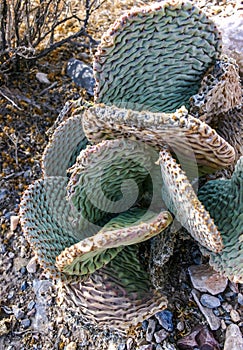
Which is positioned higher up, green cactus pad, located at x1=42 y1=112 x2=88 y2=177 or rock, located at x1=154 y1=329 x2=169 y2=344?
green cactus pad, located at x1=42 y1=112 x2=88 y2=177

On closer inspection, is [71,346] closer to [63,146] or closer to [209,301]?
[209,301]

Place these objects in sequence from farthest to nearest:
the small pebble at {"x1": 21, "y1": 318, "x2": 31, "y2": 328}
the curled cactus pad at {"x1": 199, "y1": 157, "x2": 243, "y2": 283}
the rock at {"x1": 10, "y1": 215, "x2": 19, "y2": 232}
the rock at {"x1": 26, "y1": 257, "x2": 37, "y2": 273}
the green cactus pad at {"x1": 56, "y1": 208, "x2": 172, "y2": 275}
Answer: the rock at {"x1": 10, "y1": 215, "x2": 19, "y2": 232}, the rock at {"x1": 26, "y1": 257, "x2": 37, "y2": 273}, the small pebble at {"x1": 21, "y1": 318, "x2": 31, "y2": 328}, the curled cactus pad at {"x1": 199, "y1": 157, "x2": 243, "y2": 283}, the green cactus pad at {"x1": 56, "y1": 208, "x2": 172, "y2": 275}

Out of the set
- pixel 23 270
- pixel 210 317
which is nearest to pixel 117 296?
pixel 210 317

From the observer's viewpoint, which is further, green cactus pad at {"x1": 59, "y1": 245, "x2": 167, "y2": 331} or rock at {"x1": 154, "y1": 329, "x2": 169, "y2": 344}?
rock at {"x1": 154, "y1": 329, "x2": 169, "y2": 344}

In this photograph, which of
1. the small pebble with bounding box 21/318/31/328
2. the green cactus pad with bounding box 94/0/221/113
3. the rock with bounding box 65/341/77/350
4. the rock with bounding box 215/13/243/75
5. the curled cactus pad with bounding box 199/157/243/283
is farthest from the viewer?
the rock with bounding box 215/13/243/75

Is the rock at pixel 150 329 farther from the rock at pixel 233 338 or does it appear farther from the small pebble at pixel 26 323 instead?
the small pebble at pixel 26 323

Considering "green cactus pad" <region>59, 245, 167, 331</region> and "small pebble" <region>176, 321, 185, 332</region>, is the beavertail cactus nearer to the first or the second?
"green cactus pad" <region>59, 245, 167, 331</region>

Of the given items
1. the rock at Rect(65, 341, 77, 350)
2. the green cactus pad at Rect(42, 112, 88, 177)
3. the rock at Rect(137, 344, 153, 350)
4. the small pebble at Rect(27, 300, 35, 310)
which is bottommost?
the small pebble at Rect(27, 300, 35, 310)

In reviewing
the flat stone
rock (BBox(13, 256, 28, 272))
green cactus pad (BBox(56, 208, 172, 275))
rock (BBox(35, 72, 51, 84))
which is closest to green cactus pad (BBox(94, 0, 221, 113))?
green cactus pad (BBox(56, 208, 172, 275))
